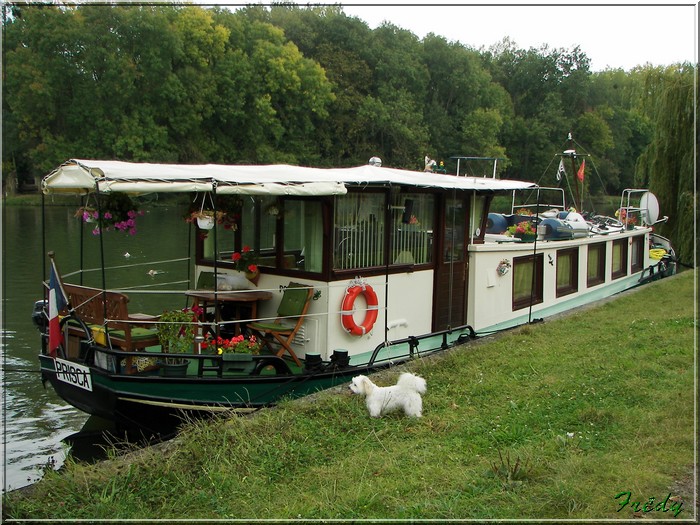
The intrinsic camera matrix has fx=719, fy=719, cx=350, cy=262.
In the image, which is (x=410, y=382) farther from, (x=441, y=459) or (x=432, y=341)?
(x=432, y=341)

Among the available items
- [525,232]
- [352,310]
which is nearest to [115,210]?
[352,310]

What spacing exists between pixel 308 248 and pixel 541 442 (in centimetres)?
362

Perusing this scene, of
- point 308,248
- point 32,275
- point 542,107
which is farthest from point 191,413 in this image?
point 542,107

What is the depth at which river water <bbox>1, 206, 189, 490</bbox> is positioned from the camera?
8.41 m

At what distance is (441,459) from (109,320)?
3540 mm

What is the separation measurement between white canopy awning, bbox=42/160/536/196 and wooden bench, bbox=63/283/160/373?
1.09 meters

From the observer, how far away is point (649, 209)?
17.3 m

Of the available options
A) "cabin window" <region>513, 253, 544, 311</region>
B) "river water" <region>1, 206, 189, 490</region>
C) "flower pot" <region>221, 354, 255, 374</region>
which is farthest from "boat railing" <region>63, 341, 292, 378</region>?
"cabin window" <region>513, 253, 544, 311</region>

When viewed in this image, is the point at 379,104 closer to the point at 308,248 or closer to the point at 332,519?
the point at 308,248

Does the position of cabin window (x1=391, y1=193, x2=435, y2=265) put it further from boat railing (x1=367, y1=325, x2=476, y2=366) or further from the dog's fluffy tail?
the dog's fluffy tail

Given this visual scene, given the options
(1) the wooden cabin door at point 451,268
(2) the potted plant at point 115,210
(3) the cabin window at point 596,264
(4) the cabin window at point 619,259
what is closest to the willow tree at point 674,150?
(4) the cabin window at point 619,259

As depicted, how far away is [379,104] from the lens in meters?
43.0

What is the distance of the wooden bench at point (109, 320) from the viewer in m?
7.17

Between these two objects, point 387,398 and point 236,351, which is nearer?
point 387,398
